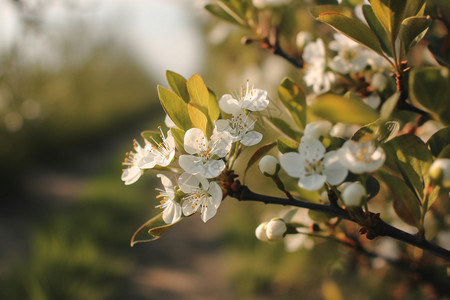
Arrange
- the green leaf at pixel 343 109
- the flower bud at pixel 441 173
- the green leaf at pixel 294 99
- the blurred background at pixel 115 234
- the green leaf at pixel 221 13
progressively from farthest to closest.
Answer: the blurred background at pixel 115 234 → the green leaf at pixel 221 13 → the green leaf at pixel 294 99 → the flower bud at pixel 441 173 → the green leaf at pixel 343 109

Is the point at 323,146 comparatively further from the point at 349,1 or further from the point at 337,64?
the point at 349,1

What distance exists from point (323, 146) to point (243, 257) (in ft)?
10.7

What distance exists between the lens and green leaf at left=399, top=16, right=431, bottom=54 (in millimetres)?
598

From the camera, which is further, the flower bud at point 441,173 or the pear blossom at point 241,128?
the pear blossom at point 241,128

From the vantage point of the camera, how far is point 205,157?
0.66 metres

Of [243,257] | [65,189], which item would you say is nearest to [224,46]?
[243,257]

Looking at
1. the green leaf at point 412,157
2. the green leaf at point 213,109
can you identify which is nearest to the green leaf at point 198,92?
the green leaf at point 213,109

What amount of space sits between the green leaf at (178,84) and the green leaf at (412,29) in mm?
431

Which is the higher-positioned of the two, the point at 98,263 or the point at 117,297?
the point at 98,263

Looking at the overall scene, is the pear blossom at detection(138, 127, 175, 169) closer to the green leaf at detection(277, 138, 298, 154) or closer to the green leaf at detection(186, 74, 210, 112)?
the green leaf at detection(186, 74, 210, 112)

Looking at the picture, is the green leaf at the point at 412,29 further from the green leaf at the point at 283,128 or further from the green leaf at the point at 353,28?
the green leaf at the point at 283,128

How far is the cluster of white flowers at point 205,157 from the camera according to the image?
652 mm

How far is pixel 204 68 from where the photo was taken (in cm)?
1379

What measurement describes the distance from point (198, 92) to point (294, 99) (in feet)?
0.68
